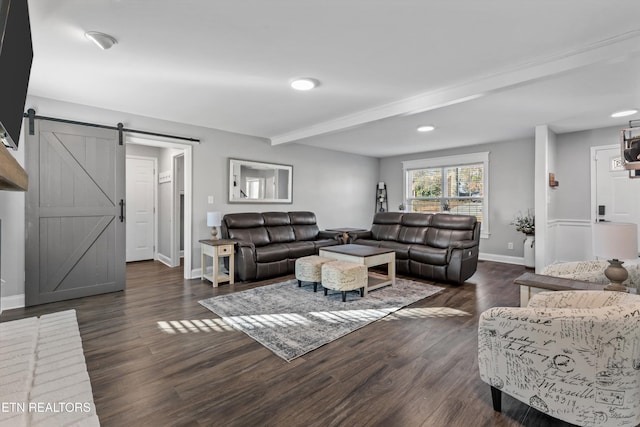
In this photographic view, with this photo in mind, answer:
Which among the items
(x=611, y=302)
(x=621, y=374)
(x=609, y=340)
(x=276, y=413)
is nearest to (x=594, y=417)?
(x=621, y=374)

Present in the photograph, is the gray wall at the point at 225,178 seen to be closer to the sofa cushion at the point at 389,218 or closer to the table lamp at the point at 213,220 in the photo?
the table lamp at the point at 213,220

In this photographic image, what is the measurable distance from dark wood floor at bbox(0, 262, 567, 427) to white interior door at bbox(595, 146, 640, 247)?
345 cm

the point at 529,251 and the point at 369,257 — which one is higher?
the point at 369,257

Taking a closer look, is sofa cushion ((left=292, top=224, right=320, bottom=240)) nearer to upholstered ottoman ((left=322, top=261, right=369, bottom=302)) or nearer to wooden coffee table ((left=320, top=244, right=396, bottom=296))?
wooden coffee table ((left=320, top=244, right=396, bottom=296))

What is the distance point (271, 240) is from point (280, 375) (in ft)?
10.4

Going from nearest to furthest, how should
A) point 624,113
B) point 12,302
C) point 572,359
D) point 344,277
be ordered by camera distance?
point 572,359, point 12,302, point 344,277, point 624,113

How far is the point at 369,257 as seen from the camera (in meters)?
3.85

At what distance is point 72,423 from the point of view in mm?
1563

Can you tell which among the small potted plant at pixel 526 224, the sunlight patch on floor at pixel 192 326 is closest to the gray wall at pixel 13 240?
the sunlight patch on floor at pixel 192 326

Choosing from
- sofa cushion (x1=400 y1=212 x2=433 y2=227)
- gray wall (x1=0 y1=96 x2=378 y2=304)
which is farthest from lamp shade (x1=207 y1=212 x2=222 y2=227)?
sofa cushion (x1=400 y1=212 x2=433 y2=227)

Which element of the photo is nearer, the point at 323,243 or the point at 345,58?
the point at 345,58

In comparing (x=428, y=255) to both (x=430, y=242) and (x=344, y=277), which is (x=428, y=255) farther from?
(x=344, y=277)

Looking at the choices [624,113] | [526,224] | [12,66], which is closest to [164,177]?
[12,66]

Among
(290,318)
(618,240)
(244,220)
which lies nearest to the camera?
(618,240)
